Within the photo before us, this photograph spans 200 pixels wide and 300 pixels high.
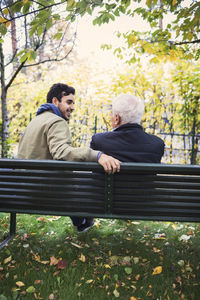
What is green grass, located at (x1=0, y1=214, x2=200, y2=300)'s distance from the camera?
211 cm

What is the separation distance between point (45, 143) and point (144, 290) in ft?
4.86

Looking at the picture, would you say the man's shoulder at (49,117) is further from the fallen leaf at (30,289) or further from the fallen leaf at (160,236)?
the fallen leaf at (160,236)

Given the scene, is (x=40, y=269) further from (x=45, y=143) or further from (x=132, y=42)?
(x=132, y=42)

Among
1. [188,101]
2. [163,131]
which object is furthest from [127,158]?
[163,131]

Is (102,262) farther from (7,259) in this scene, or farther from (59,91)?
(59,91)

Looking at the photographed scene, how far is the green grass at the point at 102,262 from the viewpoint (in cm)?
211

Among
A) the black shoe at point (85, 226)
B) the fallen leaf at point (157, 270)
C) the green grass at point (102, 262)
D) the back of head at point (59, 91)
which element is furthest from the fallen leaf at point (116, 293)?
the back of head at point (59, 91)

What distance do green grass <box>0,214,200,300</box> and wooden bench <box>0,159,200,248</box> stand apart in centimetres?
51

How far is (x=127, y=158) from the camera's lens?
7.73ft

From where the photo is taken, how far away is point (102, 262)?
8.36 ft

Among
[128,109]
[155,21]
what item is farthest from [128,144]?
[155,21]

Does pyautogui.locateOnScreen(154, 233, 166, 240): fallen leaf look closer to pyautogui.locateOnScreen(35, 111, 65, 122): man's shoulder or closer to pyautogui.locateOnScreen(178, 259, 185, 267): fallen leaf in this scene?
pyautogui.locateOnScreen(178, 259, 185, 267): fallen leaf

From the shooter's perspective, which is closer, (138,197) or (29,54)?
(138,197)

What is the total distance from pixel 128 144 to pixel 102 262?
1096 mm
